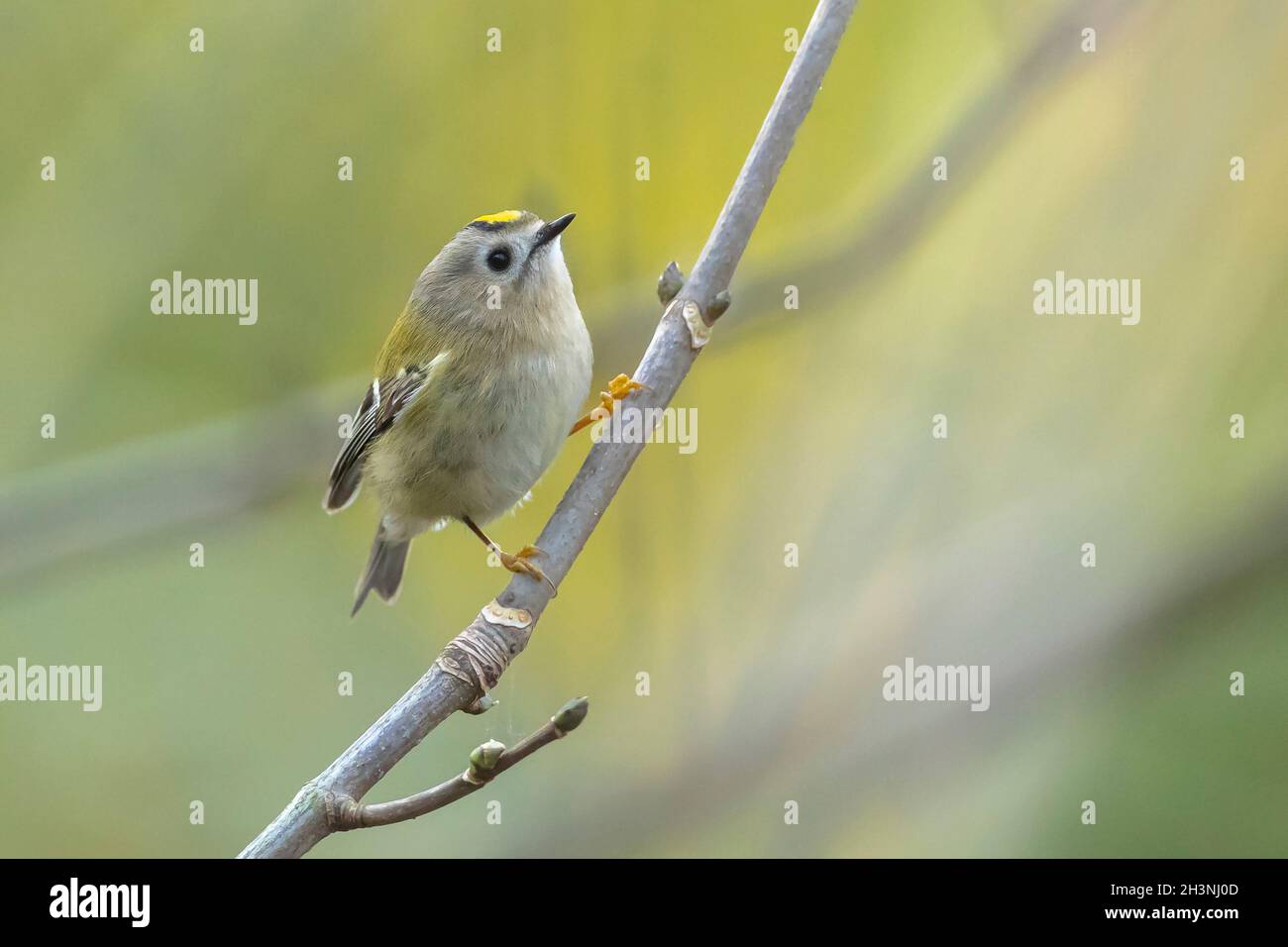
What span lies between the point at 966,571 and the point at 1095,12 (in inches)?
75.6

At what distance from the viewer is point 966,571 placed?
3.38m

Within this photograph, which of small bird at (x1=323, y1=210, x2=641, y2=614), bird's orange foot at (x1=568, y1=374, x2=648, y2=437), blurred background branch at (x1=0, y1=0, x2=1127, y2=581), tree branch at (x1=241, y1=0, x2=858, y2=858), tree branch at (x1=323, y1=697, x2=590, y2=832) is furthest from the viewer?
blurred background branch at (x1=0, y1=0, x2=1127, y2=581)

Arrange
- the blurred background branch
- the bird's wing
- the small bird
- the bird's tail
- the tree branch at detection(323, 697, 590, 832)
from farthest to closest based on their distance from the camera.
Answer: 1. the bird's tail
2. the blurred background branch
3. the bird's wing
4. the small bird
5. the tree branch at detection(323, 697, 590, 832)

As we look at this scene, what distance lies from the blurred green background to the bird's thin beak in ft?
1.99

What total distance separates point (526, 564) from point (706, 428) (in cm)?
223

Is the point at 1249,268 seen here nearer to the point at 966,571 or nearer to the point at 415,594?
the point at 966,571

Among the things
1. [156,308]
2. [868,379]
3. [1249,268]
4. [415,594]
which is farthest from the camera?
[415,594]

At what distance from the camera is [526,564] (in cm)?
215

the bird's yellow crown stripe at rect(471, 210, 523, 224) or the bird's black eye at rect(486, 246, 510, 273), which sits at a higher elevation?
the bird's yellow crown stripe at rect(471, 210, 523, 224)

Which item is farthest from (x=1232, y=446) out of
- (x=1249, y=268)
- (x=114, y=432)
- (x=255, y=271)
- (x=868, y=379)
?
(x=114, y=432)

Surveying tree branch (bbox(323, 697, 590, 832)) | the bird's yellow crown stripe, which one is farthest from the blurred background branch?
tree branch (bbox(323, 697, 590, 832))

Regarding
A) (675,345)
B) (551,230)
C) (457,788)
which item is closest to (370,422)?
(551,230)

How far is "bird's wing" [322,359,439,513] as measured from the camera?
326 centimetres

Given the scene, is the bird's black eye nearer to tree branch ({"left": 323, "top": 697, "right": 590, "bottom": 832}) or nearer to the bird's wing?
the bird's wing
